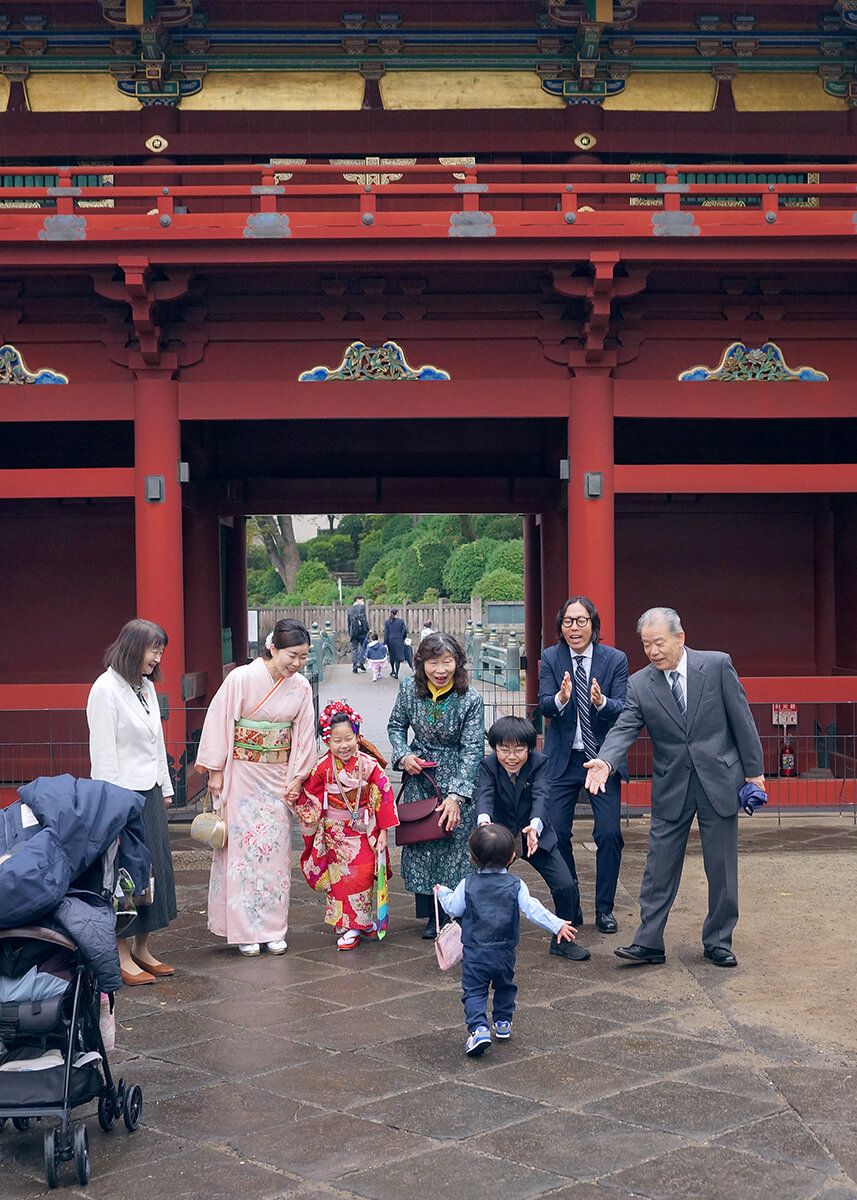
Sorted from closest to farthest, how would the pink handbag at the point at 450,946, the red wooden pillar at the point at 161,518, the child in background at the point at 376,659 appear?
the pink handbag at the point at 450,946
the red wooden pillar at the point at 161,518
the child in background at the point at 376,659

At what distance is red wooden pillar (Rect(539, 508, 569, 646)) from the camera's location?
13.6 m

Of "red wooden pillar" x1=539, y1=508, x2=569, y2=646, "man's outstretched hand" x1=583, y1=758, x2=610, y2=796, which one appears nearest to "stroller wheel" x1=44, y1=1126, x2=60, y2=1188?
"man's outstretched hand" x1=583, y1=758, x2=610, y2=796

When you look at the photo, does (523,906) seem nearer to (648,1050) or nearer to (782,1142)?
(648,1050)

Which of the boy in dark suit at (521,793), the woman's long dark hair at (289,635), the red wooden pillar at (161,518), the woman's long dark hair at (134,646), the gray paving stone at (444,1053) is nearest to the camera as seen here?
the gray paving stone at (444,1053)

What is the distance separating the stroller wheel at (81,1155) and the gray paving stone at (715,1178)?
1.54 metres

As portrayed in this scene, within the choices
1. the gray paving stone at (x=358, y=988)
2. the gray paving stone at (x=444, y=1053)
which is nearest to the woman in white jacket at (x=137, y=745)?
the gray paving stone at (x=358, y=988)

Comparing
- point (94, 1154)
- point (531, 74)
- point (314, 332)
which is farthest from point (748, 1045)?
point (531, 74)

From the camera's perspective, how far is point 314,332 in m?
11.1

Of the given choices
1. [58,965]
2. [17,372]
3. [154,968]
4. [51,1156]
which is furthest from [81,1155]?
[17,372]

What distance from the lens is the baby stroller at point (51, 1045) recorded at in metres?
3.93

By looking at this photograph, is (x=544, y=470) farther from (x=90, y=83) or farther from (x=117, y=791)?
(x=117, y=791)

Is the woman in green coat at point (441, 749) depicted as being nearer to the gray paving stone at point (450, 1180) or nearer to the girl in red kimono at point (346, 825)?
the girl in red kimono at point (346, 825)

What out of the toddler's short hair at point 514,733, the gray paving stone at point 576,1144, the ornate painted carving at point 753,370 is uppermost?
the ornate painted carving at point 753,370

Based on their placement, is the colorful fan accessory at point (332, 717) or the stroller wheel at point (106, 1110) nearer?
the stroller wheel at point (106, 1110)
